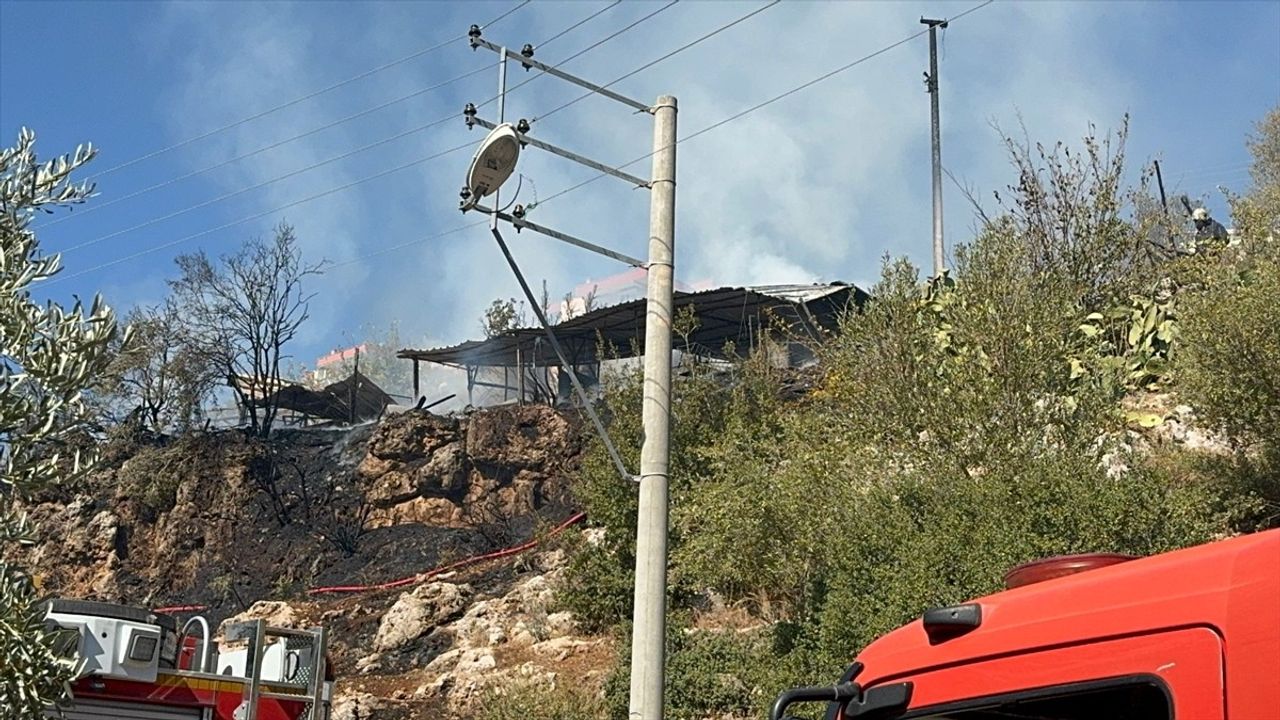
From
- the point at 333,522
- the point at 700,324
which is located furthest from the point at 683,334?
the point at 333,522

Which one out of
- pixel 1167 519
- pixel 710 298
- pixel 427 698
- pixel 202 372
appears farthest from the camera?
pixel 202 372

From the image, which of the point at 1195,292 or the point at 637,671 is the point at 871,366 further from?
the point at 637,671

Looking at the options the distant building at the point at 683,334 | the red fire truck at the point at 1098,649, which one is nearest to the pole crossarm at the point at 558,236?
the red fire truck at the point at 1098,649

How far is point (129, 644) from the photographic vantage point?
31.7ft

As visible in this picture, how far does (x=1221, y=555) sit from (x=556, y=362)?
30.8m

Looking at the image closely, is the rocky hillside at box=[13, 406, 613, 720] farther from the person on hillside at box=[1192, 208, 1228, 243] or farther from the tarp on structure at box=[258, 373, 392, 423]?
the person on hillside at box=[1192, 208, 1228, 243]

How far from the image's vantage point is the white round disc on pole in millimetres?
9906

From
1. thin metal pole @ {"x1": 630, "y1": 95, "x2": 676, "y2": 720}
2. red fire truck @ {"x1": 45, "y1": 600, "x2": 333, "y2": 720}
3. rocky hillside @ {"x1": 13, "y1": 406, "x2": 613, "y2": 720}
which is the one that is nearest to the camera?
thin metal pole @ {"x1": 630, "y1": 95, "x2": 676, "y2": 720}

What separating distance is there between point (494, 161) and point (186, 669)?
4.70m

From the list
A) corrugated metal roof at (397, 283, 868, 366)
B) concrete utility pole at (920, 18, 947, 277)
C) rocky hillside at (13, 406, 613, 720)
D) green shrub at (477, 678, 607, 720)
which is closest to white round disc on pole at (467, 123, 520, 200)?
green shrub at (477, 678, 607, 720)

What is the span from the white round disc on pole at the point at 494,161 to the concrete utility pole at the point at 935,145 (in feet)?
76.7

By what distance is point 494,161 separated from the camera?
1001 cm

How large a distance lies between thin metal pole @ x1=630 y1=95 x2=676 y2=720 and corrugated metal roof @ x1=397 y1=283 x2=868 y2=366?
15224 mm

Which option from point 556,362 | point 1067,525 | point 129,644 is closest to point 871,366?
point 1067,525
